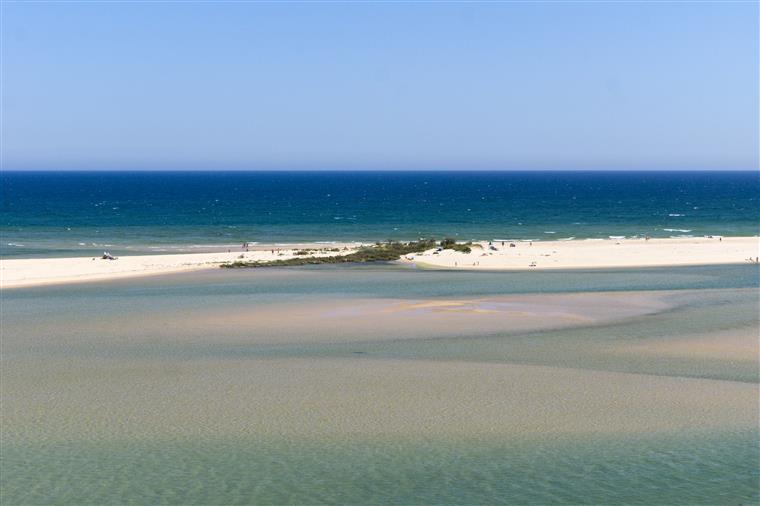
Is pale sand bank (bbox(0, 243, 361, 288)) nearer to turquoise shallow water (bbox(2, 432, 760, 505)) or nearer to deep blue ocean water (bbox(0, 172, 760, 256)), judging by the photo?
deep blue ocean water (bbox(0, 172, 760, 256))

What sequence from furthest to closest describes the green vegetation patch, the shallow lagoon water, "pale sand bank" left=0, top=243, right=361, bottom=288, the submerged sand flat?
the green vegetation patch, "pale sand bank" left=0, top=243, right=361, bottom=288, the submerged sand flat, the shallow lagoon water

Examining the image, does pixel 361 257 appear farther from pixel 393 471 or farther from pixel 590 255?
pixel 393 471

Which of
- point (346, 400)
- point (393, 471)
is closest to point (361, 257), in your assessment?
point (346, 400)

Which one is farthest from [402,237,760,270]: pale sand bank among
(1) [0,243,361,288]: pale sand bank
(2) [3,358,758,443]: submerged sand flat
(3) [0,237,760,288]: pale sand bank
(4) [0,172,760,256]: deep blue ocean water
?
(2) [3,358,758,443]: submerged sand flat

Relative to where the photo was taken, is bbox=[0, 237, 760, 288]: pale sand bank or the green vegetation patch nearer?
bbox=[0, 237, 760, 288]: pale sand bank

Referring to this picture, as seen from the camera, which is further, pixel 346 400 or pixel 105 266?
pixel 105 266

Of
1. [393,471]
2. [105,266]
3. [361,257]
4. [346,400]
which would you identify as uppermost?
[105,266]

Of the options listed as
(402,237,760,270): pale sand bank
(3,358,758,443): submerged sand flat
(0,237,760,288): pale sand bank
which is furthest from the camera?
(402,237,760,270): pale sand bank

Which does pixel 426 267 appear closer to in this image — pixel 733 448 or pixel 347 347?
pixel 347 347
